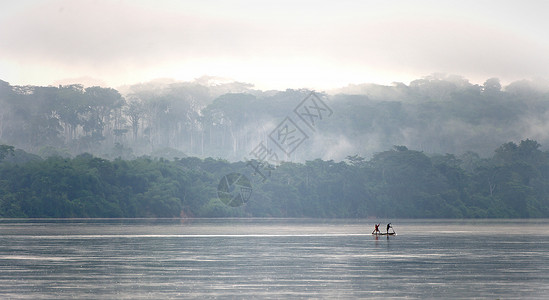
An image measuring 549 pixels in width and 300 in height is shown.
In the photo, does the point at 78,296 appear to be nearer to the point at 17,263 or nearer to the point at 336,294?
the point at 336,294

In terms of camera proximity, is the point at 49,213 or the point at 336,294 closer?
the point at 336,294

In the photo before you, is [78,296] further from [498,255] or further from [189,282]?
[498,255]

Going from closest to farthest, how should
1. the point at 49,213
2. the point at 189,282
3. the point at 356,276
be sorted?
the point at 189,282 < the point at 356,276 < the point at 49,213

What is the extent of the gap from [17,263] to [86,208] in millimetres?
141585

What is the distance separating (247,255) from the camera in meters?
57.9

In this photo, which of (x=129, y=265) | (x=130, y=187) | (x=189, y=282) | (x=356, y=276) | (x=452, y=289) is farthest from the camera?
(x=130, y=187)

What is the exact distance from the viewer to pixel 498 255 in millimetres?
57656

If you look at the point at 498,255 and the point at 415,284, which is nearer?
the point at 415,284

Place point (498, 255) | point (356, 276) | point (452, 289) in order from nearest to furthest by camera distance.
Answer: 1. point (452, 289)
2. point (356, 276)
3. point (498, 255)

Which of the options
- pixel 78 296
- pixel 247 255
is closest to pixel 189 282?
pixel 78 296

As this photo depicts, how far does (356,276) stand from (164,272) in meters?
10.4

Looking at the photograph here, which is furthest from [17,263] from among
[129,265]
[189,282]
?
[189,282]

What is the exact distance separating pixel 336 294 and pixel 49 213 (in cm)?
15874

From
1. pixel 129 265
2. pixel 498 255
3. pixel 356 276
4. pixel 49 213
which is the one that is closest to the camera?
pixel 356 276
